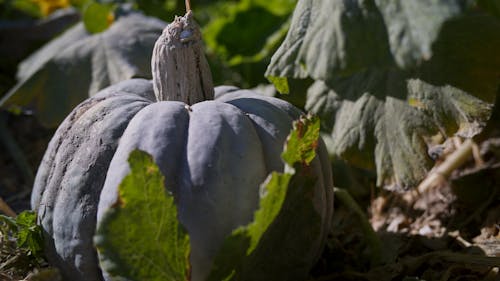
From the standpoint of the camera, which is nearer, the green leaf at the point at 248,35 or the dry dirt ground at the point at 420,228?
the dry dirt ground at the point at 420,228

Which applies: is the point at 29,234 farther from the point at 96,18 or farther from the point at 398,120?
the point at 96,18

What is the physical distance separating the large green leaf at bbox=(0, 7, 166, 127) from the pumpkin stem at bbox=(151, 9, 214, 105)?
64 centimetres

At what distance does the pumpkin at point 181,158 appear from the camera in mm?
1415

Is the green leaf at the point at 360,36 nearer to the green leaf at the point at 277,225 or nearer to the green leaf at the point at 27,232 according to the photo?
the green leaf at the point at 277,225

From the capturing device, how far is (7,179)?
2.71 meters

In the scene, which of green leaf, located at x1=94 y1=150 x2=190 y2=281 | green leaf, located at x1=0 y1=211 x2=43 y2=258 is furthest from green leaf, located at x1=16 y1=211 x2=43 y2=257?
green leaf, located at x1=94 y1=150 x2=190 y2=281

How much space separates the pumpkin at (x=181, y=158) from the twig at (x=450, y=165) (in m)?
0.71

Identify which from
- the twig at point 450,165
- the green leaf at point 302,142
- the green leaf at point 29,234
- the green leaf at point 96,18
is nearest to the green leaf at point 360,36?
the green leaf at point 302,142

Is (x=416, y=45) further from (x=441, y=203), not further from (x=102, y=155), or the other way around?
(x=441, y=203)

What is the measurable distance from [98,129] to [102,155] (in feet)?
0.27

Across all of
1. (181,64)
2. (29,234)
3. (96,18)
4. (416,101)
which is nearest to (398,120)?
(416,101)

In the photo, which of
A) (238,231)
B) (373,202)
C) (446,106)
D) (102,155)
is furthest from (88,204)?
(373,202)

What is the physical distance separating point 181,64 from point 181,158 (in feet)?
0.99

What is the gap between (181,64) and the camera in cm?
167
